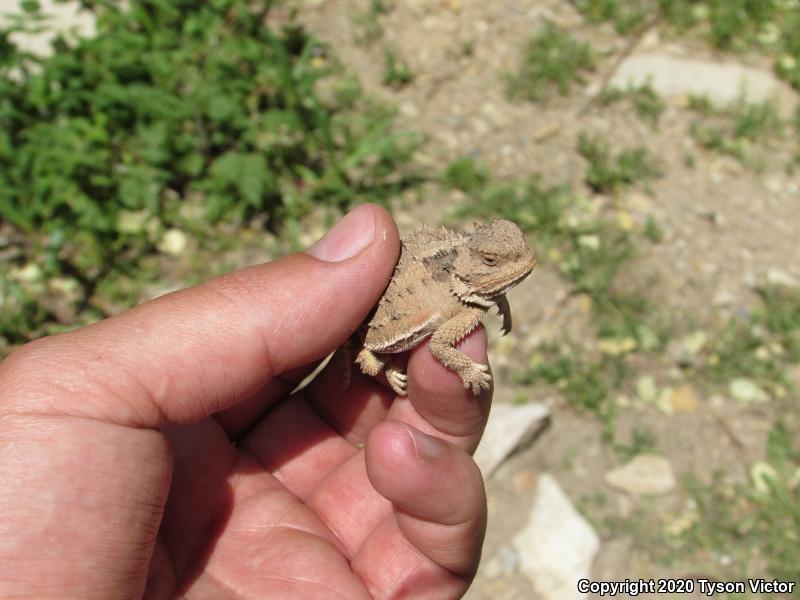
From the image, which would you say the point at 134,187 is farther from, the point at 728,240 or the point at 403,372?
the point at 728,240

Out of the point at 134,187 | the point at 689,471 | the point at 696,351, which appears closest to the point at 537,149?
the point at 696,351

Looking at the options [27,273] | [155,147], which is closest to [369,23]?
[155,147]

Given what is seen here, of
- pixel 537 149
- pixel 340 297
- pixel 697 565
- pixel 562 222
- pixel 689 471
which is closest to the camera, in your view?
pixel 340 297

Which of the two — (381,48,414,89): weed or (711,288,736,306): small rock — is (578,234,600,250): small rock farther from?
(381,48,414,89): weed

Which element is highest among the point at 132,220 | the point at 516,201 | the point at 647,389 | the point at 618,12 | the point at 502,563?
the point at 618,12

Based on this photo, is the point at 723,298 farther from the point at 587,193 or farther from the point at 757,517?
the point at 757,517

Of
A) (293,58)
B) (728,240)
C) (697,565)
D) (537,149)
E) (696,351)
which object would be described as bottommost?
(697,565)
